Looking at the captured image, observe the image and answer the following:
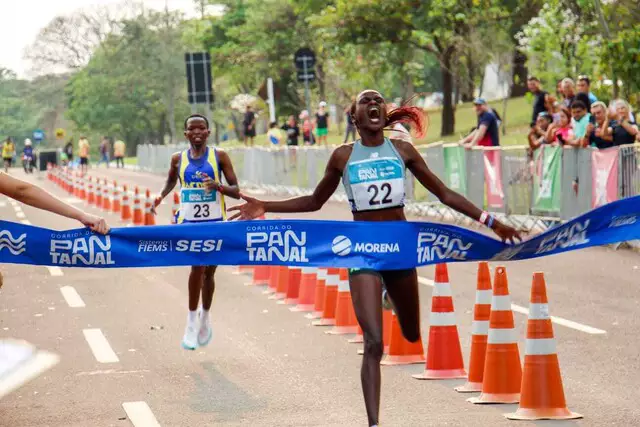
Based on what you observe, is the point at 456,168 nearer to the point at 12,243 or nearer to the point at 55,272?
the point at 55,272

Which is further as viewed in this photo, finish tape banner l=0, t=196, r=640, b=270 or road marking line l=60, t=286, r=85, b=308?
road marking line l=60, t=286, r=85, b=308

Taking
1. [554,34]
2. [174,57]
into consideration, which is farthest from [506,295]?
[174,57]

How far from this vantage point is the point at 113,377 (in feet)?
34.4

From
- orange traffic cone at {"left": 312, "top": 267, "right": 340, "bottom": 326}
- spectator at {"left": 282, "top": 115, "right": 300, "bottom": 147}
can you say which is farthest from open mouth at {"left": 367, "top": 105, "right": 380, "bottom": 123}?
spectator at {"left": 282, "top": 115, "right": 300, "bottom": 147}

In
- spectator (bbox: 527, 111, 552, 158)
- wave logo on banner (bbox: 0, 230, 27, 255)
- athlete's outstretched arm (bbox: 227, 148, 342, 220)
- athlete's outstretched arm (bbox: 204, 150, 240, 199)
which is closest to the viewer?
athlete's outstretched arm (bbox: 227, 148, 342, 220)

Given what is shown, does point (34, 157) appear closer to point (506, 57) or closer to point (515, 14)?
point (506, 57)

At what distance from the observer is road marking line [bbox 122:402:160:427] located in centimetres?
868

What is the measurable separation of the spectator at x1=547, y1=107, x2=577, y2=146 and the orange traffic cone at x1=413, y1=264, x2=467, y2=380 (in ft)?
37.1

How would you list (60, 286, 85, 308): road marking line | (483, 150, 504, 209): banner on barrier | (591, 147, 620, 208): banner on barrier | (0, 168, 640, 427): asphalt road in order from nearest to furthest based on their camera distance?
1. (0, 168, 640, 427): asphalt road
2. (60, 286, 85, 308): road marking line
3. (591, 147, 620, 208): banner on barrier
4. (483, 150, 504, 209): banner on barrier

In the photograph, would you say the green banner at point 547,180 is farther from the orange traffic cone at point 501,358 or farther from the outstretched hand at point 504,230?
the outstretched hand at point 504,230

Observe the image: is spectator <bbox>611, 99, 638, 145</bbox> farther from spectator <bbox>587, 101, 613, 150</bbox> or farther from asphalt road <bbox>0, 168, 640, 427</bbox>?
asphalt road <bbox>0, 168, 640, 427</bbox>

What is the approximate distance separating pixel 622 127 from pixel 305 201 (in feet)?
39.5

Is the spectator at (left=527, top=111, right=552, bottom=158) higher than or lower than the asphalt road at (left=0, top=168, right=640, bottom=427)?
higher

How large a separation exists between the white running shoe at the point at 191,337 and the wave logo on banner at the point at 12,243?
338 centimetres
